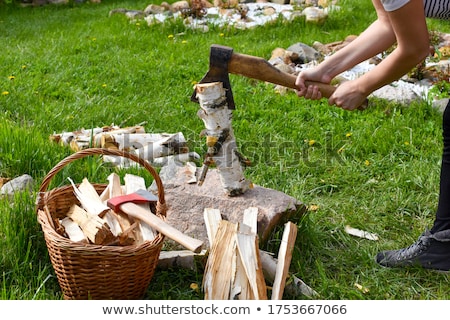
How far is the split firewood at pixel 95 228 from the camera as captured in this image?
275 cm

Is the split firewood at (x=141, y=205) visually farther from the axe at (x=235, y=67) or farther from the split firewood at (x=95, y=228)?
the axe at (x=235, y=67)

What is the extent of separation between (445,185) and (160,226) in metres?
1.39

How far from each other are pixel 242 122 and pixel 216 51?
2.10 meters

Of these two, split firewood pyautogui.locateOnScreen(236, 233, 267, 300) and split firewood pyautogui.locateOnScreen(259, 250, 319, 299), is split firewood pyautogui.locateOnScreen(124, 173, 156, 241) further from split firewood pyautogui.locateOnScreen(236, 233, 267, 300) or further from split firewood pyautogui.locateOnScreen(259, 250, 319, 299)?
split firewood pyautogui.locateOnScreen(259, 250, 319, 299)

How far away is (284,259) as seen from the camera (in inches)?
115

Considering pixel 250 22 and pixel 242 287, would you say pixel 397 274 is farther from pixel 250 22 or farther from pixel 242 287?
pixel 250 22

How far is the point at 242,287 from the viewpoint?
2.75m

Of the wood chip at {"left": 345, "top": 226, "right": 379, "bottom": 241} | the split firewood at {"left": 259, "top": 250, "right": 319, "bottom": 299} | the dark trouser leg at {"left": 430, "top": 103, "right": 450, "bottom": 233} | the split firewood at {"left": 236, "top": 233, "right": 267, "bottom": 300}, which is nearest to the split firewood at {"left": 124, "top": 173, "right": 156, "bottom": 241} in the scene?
the split firewood at {"left": 236, "top": 233, "right": 267, "bottom": 300}

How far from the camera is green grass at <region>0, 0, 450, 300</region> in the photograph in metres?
3.07

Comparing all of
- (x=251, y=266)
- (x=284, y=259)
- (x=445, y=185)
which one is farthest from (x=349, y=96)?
(x=251, y=266)

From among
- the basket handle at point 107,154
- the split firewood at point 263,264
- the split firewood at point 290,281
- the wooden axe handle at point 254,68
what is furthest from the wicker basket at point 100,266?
the wooden axe handle at point 254,68

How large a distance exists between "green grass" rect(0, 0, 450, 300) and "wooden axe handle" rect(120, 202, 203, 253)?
304 millimetres

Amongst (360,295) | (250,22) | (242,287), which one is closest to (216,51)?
(242,287)

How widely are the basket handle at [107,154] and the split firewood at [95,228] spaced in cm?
23
